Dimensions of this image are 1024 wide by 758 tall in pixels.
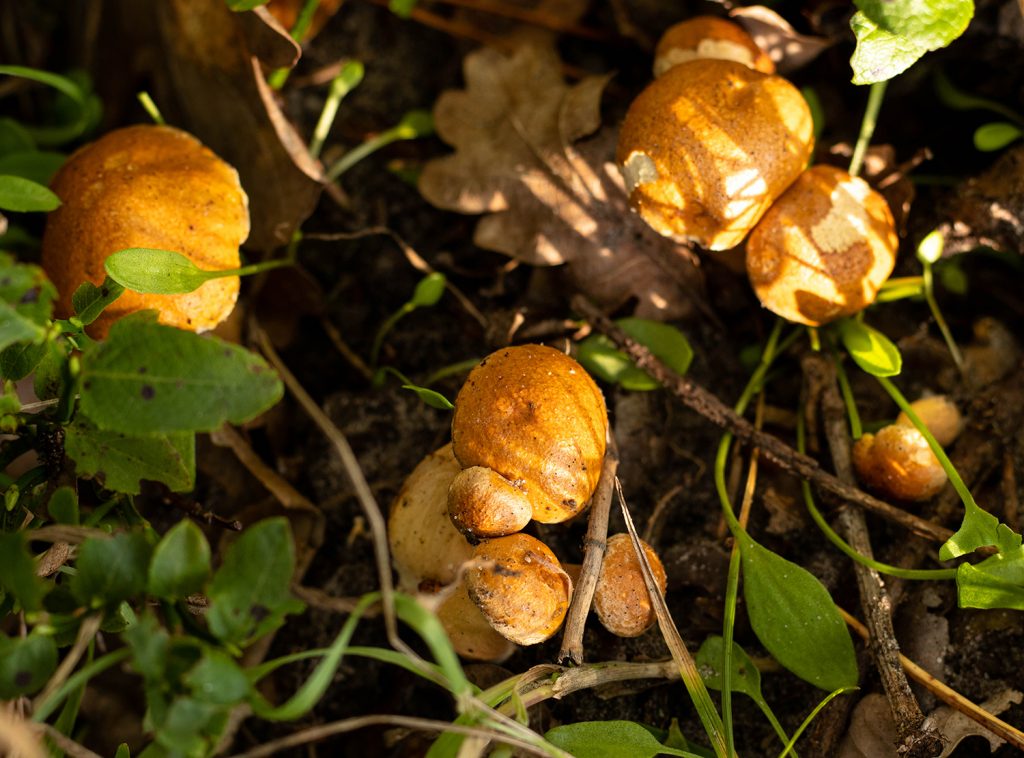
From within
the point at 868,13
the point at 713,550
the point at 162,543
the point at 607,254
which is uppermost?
the point at 868,13

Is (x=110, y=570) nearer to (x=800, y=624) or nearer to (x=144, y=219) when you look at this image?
(x=144, y=219)

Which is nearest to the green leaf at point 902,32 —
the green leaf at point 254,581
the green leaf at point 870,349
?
the green leaf at point 870,349

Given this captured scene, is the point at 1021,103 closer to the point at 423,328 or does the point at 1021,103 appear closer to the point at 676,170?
the point at 676,170

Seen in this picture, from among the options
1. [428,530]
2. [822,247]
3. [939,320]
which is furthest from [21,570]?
[939,320]

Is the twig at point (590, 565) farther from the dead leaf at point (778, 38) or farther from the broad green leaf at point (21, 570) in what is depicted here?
the dead leaf at point (778, 38)

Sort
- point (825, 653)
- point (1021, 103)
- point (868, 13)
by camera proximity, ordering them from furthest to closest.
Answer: point (1021, 103) < point (825, 653) < point (868, 13)

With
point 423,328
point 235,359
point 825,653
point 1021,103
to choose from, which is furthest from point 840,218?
point 235,359

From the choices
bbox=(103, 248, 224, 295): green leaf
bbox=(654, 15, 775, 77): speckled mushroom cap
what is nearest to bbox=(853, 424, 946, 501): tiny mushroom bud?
bbox=(654, 15, 775, 77): speckled mushroom cap
